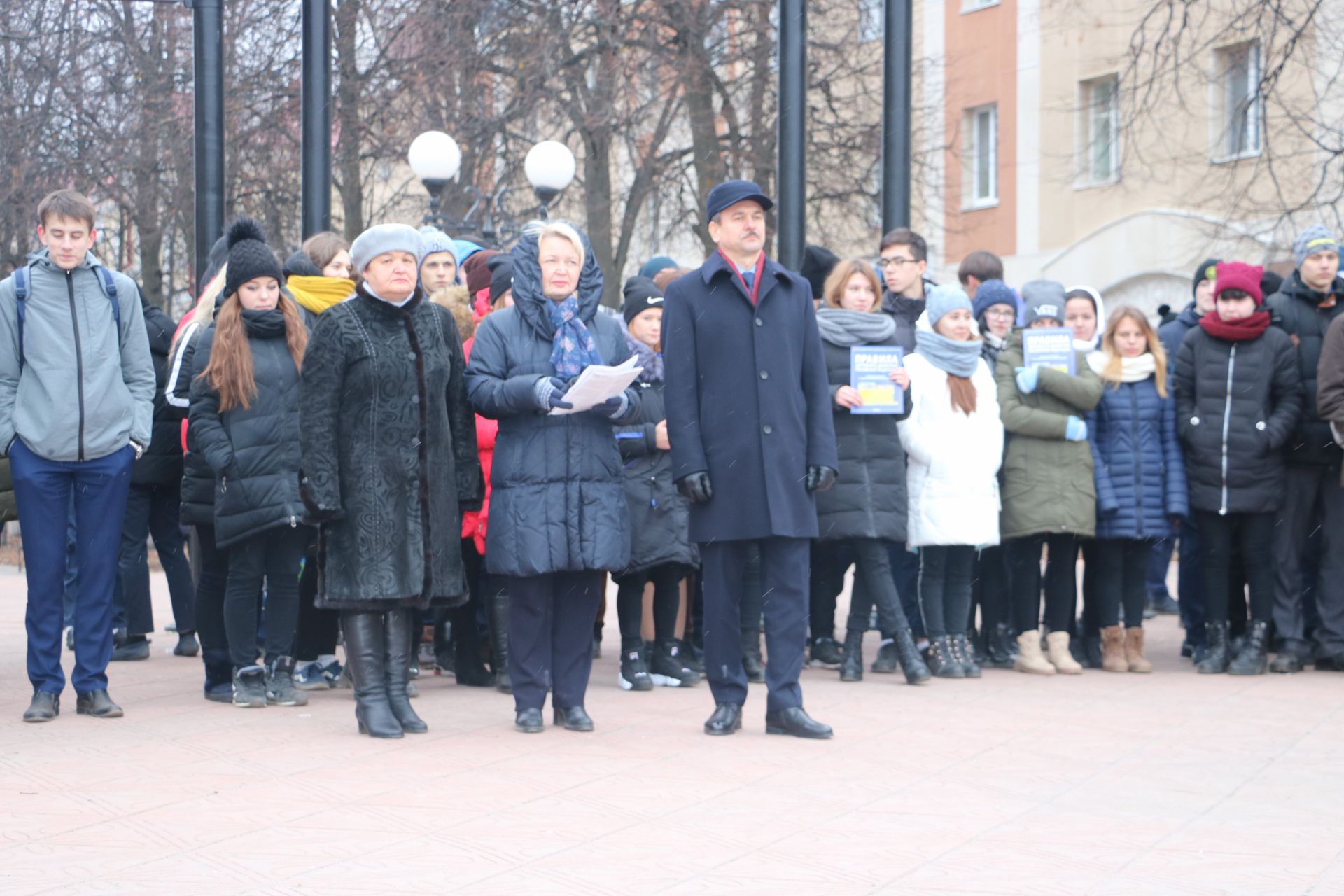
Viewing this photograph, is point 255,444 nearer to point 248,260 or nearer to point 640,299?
point 248,260

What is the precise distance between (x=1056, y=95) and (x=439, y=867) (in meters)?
24.2

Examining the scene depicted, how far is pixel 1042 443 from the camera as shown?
9289 millimetres

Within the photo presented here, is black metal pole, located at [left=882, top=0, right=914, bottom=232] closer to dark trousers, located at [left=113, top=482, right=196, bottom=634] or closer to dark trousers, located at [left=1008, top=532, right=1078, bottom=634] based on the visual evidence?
dark trousers, located at [left=1008, top=532, right=1078, bottom=634]

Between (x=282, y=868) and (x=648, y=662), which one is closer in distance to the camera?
(x=282, y=868)

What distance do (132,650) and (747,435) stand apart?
437cm

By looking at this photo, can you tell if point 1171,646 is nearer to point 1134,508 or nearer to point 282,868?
point 1134,508

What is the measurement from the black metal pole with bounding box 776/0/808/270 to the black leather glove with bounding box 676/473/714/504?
16.4 feet

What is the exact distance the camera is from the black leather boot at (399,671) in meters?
7.11

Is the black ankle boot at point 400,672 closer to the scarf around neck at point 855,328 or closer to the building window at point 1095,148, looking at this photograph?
the scarf around neck at point 855,328

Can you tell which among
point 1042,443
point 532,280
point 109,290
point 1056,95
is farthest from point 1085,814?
point 1056,95

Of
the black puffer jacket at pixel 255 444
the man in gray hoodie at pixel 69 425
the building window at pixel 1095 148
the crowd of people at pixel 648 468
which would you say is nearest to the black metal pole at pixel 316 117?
the crowd of people at pixel 648 468

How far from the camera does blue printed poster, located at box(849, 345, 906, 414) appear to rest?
28.8 feet

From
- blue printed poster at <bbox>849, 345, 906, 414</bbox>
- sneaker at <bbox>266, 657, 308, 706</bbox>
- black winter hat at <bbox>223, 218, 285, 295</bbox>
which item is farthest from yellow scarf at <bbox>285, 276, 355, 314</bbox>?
blue printed poster at <bbox>849, 345, 906, 414</bbox>

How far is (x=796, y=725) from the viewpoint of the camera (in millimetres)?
7121
